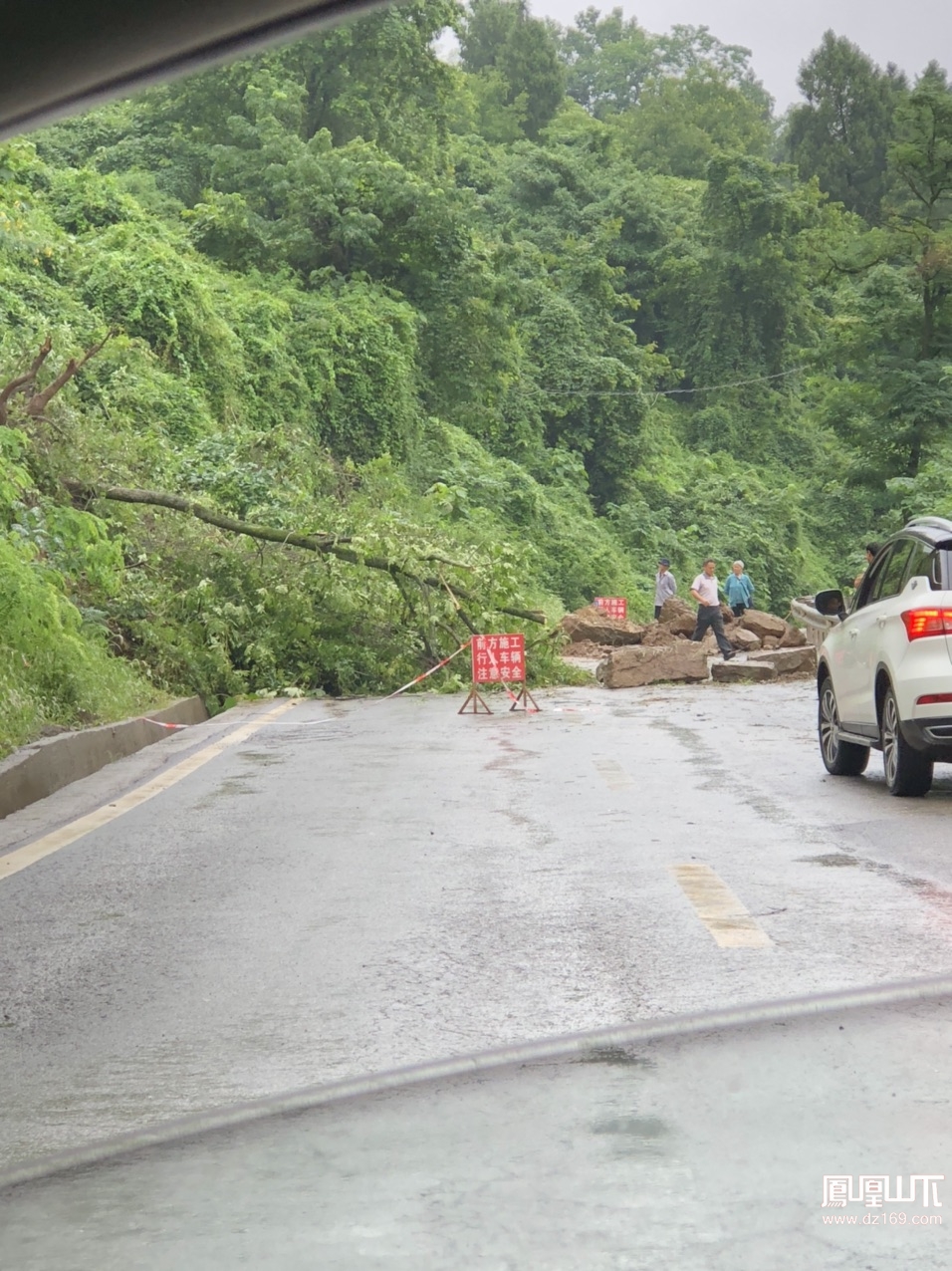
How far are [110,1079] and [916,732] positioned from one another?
731 cm

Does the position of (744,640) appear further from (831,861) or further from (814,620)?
(831,861)

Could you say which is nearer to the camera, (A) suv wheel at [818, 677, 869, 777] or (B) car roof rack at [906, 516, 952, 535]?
(B) car roof rack at [906, 516, 952, 535]

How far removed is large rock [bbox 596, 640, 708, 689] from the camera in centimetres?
2534

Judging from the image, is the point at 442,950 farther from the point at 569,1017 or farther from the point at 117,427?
the point at 117,427

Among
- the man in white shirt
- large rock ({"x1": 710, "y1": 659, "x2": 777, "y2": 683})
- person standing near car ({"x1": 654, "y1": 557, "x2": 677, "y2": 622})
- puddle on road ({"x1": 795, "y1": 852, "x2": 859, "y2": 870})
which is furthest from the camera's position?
person standing near car ({"x1": 654, "y1": 557, "x2": 677, "y2": 622})

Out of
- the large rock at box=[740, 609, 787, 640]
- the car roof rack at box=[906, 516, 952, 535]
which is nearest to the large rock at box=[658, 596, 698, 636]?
the large rock at box=[740, 609, 787, 640]

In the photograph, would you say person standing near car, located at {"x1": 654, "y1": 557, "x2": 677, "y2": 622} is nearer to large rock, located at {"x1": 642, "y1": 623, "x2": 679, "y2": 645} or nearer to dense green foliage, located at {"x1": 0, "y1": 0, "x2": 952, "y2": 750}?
large rock, located at {"x1": 642, "y1": 623, "x2": 679, "y2": 645}

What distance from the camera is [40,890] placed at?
8.46 m

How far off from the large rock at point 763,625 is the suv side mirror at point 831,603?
2128 centimetres

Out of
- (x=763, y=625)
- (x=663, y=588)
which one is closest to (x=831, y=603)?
(x=763, y=625)

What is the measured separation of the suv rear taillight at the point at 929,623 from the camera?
11.4 m

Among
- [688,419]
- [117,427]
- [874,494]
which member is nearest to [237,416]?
[117,427]

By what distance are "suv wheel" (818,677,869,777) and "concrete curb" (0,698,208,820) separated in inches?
218

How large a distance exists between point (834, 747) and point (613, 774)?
1647mm
